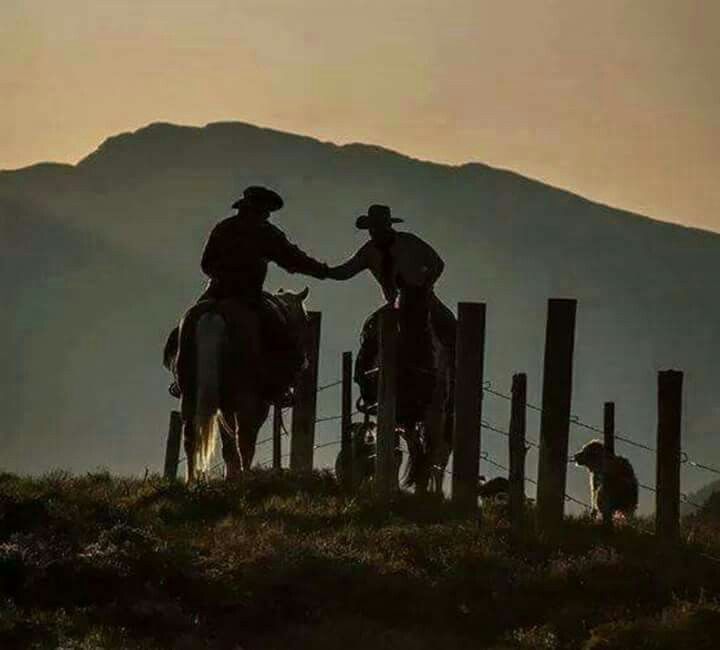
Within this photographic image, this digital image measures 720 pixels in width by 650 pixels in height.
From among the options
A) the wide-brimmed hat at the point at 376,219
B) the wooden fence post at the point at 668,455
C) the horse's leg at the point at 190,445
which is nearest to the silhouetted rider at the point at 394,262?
the wide-brimmed hat at the point at 376,219

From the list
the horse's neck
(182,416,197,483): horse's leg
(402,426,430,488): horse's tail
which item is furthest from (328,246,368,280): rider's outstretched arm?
(182,416,197,483): horse's leg

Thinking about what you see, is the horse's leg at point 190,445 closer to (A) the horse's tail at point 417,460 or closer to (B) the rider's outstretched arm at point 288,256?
(B) the rider's outstretched arm at point 288,256

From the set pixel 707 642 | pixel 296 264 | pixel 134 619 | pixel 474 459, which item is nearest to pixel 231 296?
pixel 296 264

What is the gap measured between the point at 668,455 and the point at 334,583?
11.9 ft

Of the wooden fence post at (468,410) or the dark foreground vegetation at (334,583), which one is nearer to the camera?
the dark foreground vegetation at (334,583)

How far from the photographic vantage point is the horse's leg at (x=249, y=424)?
67.8 ft

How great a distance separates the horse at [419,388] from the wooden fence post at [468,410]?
1.88 metres

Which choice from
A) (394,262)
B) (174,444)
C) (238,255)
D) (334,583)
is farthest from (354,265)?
(174,444)

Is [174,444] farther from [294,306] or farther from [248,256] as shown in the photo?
[248,256]

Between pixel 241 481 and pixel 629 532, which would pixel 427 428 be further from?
pixel 629 532

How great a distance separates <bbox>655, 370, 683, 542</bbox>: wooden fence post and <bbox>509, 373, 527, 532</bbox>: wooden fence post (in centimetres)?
138

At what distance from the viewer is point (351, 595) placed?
14.4m

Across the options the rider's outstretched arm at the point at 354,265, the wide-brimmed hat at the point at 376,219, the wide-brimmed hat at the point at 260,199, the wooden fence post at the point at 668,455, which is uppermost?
the wide-brimmed hat at the point at 260,199

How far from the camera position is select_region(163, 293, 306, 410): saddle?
20172 mm
